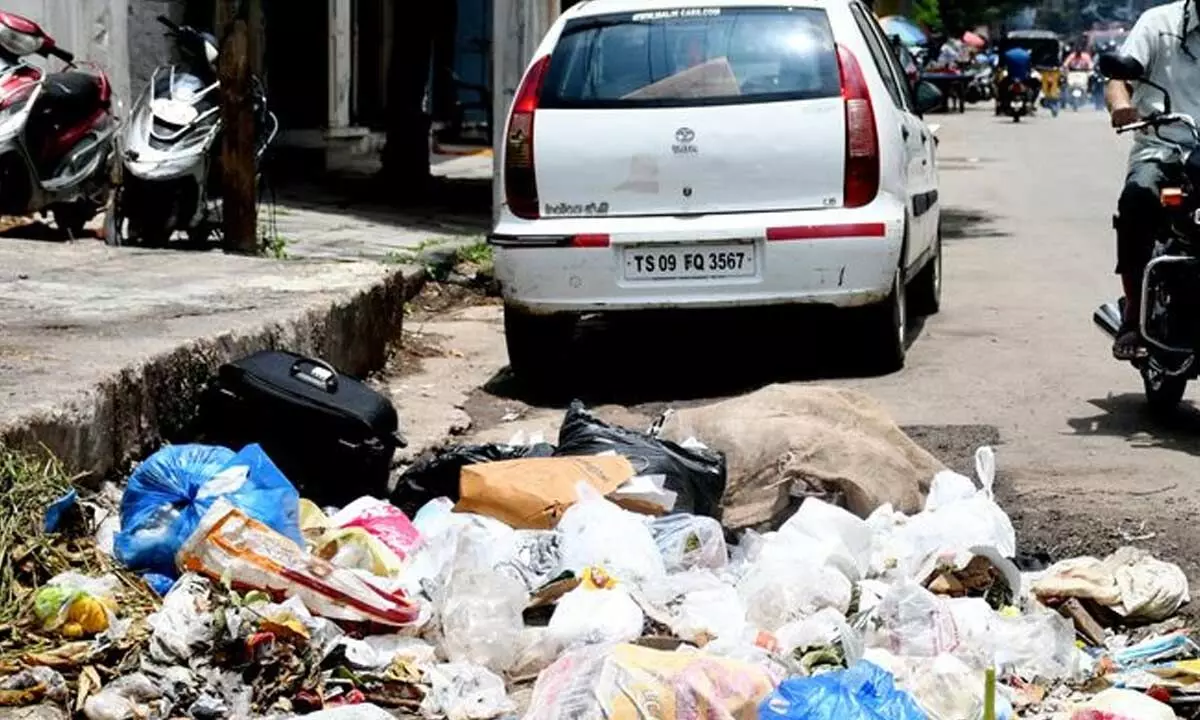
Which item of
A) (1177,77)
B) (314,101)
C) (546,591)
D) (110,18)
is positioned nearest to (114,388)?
(546,591)

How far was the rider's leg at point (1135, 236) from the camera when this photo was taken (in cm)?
734

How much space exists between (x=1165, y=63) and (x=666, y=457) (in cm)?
304

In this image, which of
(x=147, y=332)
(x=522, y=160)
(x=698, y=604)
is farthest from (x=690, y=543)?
(x=522, y=160)

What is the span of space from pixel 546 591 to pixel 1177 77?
12.9 ft

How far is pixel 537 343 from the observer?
8336 millimetres

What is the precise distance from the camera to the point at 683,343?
374 inches

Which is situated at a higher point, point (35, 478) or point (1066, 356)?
point (35, 478)

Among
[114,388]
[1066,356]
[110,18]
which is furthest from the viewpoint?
[110,18]

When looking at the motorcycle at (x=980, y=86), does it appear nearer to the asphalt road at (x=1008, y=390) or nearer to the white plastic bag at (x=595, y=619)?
the asphalt road at (x=1008, y=390)

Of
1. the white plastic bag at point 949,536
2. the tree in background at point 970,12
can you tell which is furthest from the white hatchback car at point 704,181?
the tree in background at point 970,12

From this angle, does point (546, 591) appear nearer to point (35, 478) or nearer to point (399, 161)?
point (35, 478)

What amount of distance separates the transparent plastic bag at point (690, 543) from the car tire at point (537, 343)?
2941 millimetres

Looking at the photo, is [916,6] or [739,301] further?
[916,6]

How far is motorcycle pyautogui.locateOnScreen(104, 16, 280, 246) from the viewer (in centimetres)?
1025
